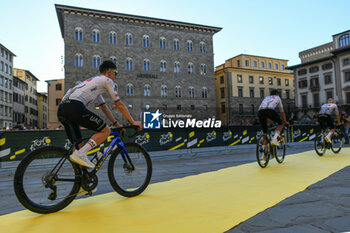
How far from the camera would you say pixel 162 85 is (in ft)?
138

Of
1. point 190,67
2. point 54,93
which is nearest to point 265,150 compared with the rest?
point 190,67

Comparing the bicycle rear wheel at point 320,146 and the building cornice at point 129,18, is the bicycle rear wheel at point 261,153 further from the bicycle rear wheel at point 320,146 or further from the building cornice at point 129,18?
the building cornice at point 129,18

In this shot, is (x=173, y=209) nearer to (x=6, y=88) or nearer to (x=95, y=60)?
(x=95, y=60)

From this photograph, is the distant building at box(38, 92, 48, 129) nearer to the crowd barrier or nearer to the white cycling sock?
the crowd barrier

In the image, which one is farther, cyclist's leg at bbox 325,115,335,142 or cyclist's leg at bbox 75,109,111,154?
cyclist's leg at bbox 325,115,335,142

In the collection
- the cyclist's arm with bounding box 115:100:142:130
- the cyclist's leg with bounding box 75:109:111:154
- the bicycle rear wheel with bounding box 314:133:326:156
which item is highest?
the cyclist's arm with bounding box 115:100:142:130

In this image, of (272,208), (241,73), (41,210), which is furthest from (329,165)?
(241,73)

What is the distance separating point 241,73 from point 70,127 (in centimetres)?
5359

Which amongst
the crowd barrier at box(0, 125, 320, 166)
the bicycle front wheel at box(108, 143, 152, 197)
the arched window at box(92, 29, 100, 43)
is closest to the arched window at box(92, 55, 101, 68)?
the arched window at box(92, 29, 100, 43)

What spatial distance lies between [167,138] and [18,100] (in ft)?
192

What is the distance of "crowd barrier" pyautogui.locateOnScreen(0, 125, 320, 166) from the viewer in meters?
8.31

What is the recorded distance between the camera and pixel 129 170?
3.91 metres

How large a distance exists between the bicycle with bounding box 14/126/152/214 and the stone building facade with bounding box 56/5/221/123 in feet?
112

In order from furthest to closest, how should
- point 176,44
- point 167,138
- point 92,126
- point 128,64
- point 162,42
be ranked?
point 176,44
point 162,42
point 128,64
point 167,138
point 92,126
